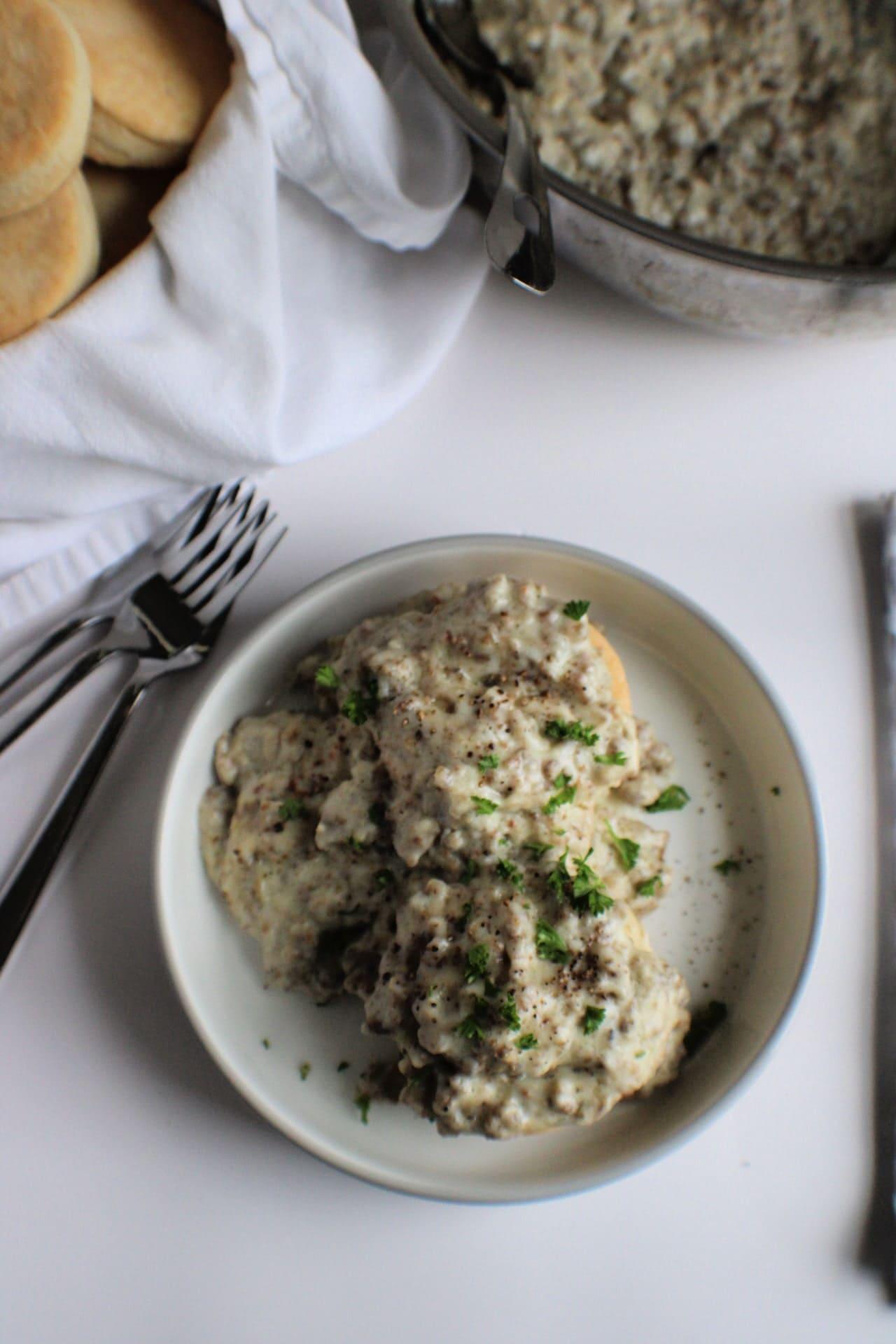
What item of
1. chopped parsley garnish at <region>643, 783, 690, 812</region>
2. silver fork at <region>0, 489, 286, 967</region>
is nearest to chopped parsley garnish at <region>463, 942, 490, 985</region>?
A: chopped parsley garnish at <region>643, 783, 690, 812</region>

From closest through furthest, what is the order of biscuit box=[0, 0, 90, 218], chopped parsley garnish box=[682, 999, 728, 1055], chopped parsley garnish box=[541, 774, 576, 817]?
biscuit box=[0, 0, 90, 218]
chopped parsley garnish box=[541, 774, 576, 817]
chopped parsley garnish box=[682, 999, 728, 1055]

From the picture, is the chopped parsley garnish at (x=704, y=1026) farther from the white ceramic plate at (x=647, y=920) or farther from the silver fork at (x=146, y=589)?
the silver fork at (x=146, y=589)

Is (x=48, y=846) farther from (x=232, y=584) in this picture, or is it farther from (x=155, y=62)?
(x=155, y=62)

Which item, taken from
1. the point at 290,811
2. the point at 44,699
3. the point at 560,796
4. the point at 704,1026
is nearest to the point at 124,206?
the point at 44,699

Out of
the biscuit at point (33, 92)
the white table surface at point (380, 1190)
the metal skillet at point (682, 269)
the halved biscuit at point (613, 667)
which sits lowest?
the white table surface at point (380, 1190)

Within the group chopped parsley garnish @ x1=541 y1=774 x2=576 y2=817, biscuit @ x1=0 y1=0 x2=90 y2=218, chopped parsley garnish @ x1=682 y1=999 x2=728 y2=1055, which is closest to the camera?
biscuit @ x1=0 y1=0 x2=90 y2=218

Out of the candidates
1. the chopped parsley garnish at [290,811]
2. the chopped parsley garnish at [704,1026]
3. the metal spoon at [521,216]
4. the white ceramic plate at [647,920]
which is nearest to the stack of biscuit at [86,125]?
the metal spoon at [521,216]

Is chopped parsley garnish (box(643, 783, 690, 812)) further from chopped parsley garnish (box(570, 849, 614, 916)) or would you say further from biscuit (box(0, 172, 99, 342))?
biscuit (box(0, 172, 99, 342))
